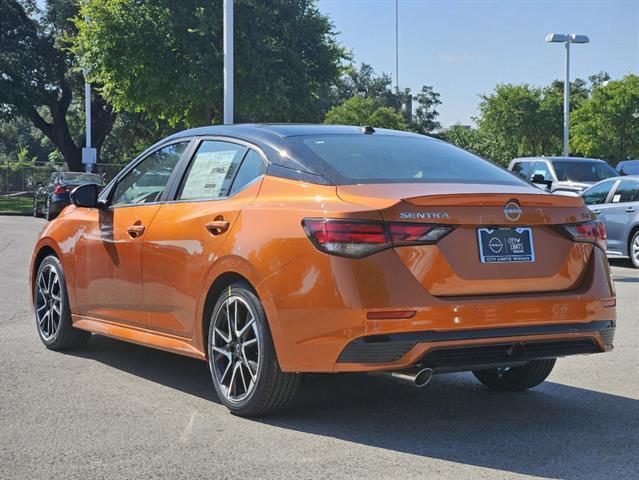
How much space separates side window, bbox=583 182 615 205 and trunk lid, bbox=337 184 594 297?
12292mm

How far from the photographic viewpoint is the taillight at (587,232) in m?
5.27

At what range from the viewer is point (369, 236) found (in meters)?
4.79

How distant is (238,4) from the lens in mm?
32156

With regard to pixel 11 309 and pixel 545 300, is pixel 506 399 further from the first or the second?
pixel 11 309

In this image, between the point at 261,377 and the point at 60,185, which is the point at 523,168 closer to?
the point at 60,185

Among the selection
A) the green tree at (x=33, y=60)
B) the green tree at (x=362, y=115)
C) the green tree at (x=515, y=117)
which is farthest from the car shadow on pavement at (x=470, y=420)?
the green tree at (x=362, y=115)

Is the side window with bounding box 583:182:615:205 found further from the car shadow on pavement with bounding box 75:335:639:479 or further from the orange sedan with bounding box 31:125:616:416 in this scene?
the orange sedan with bounding box 31:125:616:416

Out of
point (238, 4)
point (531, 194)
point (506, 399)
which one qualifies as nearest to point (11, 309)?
point (506, 399)

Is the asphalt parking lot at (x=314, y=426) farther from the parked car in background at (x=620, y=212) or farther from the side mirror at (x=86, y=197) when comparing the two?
the parked car in background at (x=620, y=212)

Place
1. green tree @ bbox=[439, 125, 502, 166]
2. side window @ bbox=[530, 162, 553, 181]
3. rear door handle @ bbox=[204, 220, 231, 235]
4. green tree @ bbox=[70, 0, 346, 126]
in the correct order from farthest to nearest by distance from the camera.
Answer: green tree @ bbox=[439, 125, 502, 166] → green tree @ bbox=[70, 0, 346, 126] → side window @ bbox=[530, 162, 553, 181] → rear door handle @ bbox=[204, 220, 231, 235]

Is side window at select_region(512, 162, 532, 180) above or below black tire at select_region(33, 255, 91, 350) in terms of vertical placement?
above

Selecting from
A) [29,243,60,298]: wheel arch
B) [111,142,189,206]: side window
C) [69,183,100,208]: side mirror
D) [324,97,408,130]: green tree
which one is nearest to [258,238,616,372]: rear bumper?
[111,142,189,206]: side window

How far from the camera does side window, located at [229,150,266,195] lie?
5.66m

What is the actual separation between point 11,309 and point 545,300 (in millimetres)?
6445
